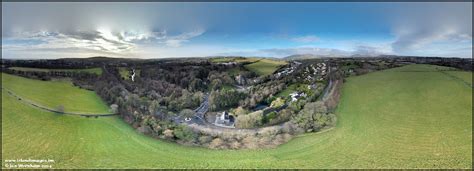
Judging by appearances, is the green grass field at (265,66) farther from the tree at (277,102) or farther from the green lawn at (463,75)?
the green lawn at (463,75)

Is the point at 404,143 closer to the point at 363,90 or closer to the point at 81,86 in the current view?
the point at 363,90

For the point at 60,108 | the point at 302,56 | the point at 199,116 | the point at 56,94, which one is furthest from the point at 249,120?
the point at 56,94

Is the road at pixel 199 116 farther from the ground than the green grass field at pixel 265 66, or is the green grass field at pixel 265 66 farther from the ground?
the green grass field at pixel 265 66

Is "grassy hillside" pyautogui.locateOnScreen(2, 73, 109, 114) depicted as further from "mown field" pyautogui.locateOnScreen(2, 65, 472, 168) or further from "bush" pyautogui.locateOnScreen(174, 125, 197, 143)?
"bush" pyautogui.locateOnScreen(174, 125, 197, 143)

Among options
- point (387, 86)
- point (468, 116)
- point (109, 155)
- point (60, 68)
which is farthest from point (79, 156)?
point (468, 116)

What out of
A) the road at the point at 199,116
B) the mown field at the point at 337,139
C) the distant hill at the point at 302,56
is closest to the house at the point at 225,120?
the road at the point at 199,116

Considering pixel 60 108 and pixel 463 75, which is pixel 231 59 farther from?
pixel 463 75
